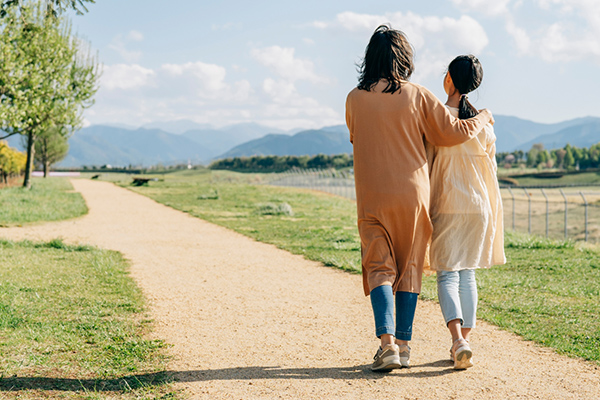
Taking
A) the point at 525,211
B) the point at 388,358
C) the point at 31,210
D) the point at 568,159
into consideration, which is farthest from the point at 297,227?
Result: the point at 568,159

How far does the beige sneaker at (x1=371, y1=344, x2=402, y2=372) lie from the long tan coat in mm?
394

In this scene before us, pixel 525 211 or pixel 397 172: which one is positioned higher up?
pixel 397 172

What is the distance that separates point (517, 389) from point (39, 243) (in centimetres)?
921

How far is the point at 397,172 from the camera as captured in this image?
12.2ft

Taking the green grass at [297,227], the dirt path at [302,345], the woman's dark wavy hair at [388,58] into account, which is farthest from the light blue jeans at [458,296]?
the green grass at [297,227]

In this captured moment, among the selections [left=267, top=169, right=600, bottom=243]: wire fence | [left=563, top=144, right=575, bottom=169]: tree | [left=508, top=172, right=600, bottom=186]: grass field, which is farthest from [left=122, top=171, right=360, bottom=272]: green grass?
[left=563, top=144, right=575, bottom=169]: tree

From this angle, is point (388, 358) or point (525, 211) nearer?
point (388, 358)

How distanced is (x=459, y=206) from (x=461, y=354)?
3.26ft

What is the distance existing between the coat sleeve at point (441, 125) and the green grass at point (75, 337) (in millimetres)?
2360

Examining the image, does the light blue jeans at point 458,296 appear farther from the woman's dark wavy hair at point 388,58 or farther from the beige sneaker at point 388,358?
the woman's dark wavy hair at point 388,58

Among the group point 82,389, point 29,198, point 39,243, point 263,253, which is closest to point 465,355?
point 82,389

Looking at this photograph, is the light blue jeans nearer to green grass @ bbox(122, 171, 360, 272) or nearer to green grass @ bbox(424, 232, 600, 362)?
green grass @ bbox(424, 232, 600, 362)

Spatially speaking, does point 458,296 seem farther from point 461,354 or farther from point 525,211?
point 525,211

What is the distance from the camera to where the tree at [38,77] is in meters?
19.3
